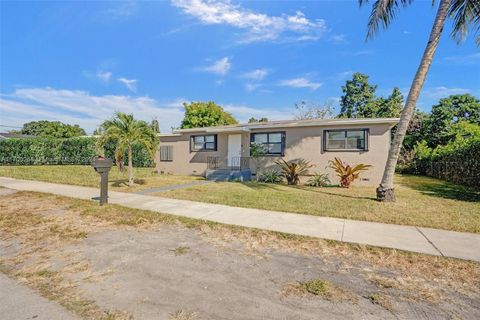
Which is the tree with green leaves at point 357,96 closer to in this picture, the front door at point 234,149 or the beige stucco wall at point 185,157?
the front door at point 234,149

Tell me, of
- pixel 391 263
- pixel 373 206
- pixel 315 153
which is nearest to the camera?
pixel 391 263

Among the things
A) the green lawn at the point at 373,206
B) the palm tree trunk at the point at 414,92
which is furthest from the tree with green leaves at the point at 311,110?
the palm tree trunk at the point at 414,92

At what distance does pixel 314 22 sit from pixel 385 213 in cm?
929

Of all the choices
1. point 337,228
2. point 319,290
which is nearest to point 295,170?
point 337,228

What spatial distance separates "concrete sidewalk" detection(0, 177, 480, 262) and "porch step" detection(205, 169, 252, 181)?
6.13 m

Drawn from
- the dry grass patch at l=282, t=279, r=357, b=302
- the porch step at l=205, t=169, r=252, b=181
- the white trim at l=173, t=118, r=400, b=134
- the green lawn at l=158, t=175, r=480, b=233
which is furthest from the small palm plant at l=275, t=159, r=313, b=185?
the dry grass patch at l=282, t=279, r=357, b=302

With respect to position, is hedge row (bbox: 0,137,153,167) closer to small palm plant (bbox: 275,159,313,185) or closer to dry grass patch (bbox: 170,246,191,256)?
small palm plant (bbox: 275,159,313,185)

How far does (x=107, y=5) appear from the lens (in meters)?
10.2

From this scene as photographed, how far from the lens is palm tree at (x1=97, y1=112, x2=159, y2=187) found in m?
9.62

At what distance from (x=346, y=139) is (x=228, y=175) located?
20.2ft

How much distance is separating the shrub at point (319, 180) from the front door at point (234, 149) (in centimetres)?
448

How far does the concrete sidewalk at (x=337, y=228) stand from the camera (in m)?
4.12

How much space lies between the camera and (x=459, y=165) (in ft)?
42.8

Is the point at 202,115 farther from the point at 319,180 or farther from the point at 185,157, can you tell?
the point at 319,180
